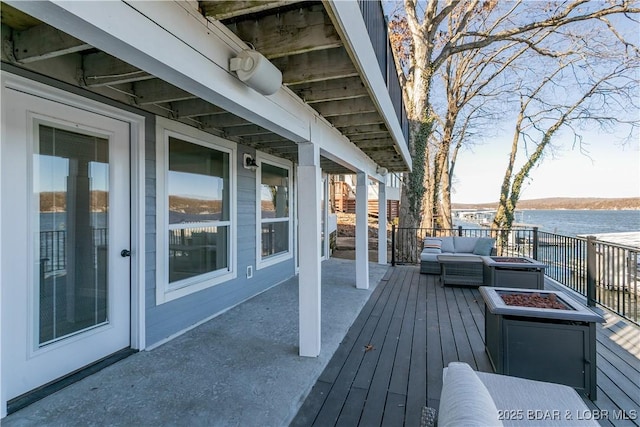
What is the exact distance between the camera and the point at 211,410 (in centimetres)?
207

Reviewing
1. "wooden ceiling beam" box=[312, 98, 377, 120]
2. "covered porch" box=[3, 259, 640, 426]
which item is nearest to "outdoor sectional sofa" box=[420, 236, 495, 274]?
"covered porch" box=[3, 259, 640, 426]

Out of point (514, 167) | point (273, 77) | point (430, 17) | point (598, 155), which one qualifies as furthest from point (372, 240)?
point (273, 77)

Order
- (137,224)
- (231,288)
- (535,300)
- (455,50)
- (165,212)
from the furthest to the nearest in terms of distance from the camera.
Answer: (455,50) < (231,288) < (165,212) < (137,224) < (535,300)

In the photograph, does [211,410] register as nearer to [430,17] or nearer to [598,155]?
[430,17]

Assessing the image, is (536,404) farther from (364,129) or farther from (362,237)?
(362,237)

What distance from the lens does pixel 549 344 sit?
7.70 feet

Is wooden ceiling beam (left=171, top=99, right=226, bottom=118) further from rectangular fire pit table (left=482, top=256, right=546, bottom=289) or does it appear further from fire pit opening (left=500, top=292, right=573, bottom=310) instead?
rectangular fire pit table (left=482, top=256, right=546, bottom=289)

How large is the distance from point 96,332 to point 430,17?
9.80m

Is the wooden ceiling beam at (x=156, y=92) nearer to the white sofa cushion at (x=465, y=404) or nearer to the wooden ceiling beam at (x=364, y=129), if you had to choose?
the wooden ceiling beam at (x=364, y=129)

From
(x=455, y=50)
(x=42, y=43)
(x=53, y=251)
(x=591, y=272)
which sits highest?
(x=455, y=50)

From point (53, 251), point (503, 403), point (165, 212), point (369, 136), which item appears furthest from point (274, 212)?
point (503, 403)

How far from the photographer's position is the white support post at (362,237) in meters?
5.27

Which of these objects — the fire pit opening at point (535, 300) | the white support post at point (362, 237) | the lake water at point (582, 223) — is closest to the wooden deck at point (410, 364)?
the fire pit opening at point (535, 300)

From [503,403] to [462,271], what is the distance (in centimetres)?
420
